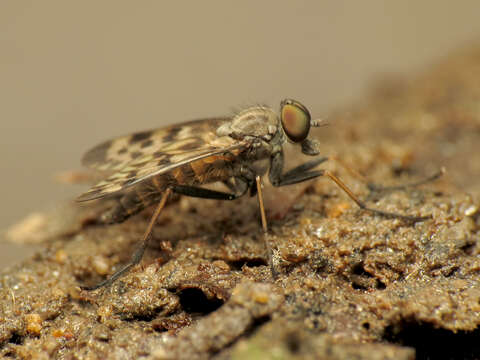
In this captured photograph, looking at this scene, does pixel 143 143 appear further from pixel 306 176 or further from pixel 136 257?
pixel 306 176

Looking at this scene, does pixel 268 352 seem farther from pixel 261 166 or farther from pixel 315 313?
pixel 261 166

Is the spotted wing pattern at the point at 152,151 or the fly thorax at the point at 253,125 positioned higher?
the fly thorax at the point at 253,125

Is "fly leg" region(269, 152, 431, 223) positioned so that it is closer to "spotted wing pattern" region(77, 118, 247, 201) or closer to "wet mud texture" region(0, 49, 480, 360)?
"wet mud texture" region(0, 49, 480, 360)

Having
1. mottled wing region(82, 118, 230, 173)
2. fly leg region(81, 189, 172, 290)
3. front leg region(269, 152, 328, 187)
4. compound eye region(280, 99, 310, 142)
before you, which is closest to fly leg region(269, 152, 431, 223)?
front leg region(269, 152, 328, 187)

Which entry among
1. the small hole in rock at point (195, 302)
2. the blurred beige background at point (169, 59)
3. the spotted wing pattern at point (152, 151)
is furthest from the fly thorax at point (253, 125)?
the blurred beige background at point (169, 59)

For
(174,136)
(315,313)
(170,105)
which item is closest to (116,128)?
(170,105)

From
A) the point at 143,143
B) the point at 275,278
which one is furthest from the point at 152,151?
the point at 275,278

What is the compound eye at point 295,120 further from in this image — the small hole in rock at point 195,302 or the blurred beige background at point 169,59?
the blurred beige background at point 169,59
